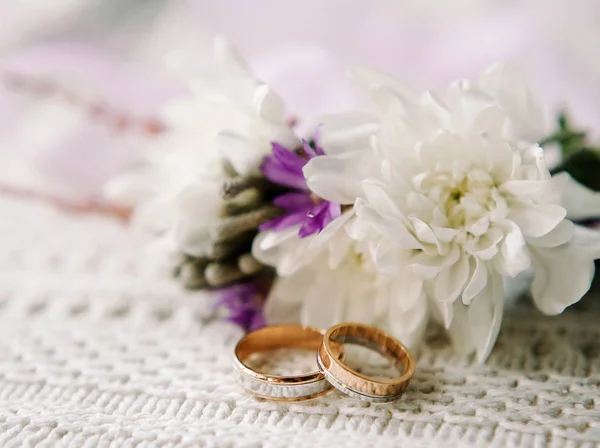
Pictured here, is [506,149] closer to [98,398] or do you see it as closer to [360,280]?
[360,280]

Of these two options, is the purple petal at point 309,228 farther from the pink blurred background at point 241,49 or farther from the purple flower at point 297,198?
the pink blurred background at point 241,49

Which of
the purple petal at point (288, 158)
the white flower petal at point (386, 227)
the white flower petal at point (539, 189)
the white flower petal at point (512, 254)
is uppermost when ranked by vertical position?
the purple petal at point (288, 158)

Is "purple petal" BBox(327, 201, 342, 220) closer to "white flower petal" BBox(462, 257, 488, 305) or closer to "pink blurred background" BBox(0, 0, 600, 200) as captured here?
"white flower petal" BBox(462, 257, 488, 305)

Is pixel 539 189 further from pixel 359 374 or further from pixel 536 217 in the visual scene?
pixel 359 374

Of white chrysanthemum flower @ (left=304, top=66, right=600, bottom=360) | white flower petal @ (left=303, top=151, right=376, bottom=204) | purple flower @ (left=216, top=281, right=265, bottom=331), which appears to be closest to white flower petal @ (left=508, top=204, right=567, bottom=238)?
white chrysanthemum flower @ (left=304, top=66, right=600, bottom=360)

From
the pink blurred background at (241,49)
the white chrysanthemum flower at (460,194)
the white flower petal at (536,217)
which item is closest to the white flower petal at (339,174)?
the white chrysanthemum flower at (460,194)

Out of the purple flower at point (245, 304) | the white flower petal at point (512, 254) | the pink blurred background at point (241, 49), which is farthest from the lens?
the pink blurred background at point (241, 49)

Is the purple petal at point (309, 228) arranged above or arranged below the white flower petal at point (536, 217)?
above
